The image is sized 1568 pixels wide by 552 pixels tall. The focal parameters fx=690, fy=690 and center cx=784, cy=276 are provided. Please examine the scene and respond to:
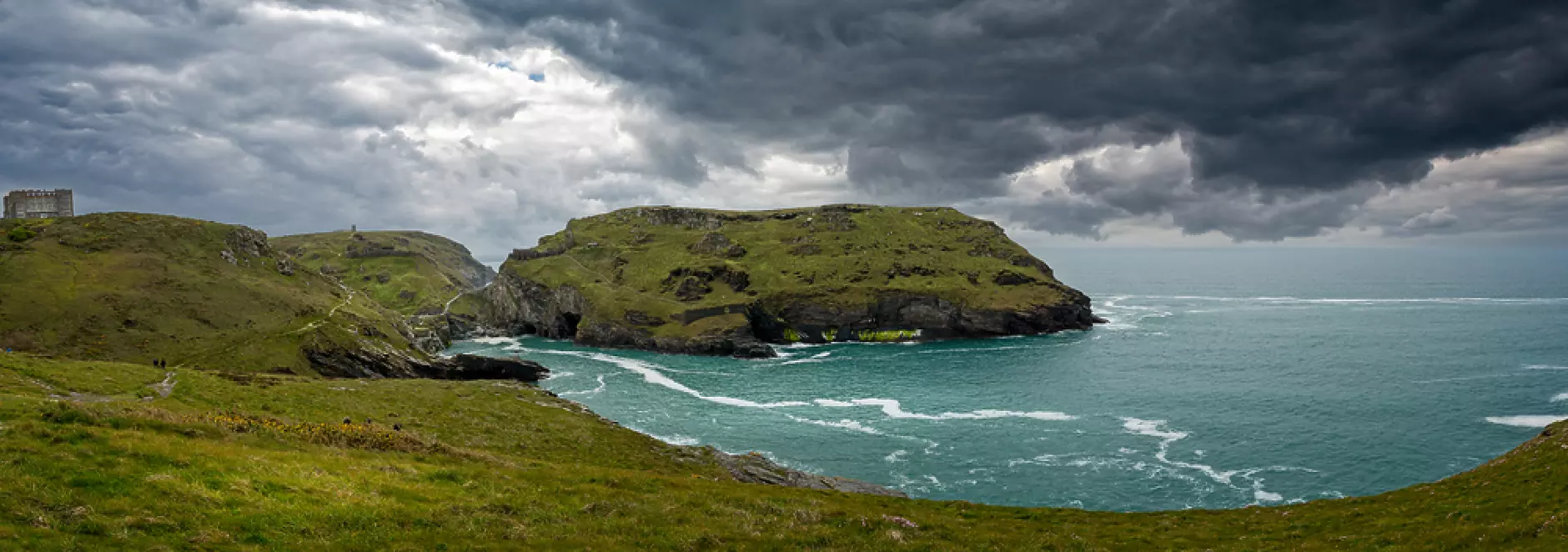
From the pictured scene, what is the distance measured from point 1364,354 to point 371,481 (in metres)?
155

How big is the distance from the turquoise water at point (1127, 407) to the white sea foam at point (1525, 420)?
1.25 ft

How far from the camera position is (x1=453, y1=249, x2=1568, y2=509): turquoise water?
206ft

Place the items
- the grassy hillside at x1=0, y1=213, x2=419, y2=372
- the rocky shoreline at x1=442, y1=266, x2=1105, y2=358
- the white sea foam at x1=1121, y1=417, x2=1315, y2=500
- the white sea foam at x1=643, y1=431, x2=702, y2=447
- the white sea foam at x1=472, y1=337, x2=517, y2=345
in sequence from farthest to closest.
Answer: the white sea foam at x1=472, y1=337, x2=517, y2=345, the rocky shoreline at x1=442, y1=266, x2=1105, y2=358, the white sea foam at x1=643, y1=431, x2=702, y2=447, the grassy hillside at x1=0, y1=213, x2=419, y2=372, the white sea foam at x1=1121, y1=417, x2=1315, y2=500

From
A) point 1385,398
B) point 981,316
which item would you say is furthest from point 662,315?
point 1385,398

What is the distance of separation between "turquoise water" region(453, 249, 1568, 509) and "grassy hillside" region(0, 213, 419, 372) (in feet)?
122

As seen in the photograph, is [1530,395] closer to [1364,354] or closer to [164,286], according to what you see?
[1364,354]

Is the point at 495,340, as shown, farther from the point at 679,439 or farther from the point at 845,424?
the point at 845,424

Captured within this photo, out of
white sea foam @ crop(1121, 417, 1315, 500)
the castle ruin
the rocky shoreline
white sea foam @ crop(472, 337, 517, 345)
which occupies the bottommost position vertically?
white sea foam @ crop(1121, 417, 1315, 500)

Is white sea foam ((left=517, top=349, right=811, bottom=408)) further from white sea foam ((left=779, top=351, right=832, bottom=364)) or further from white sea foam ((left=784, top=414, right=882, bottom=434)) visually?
white sea foam ((left=779, top=351, right=832, bottom=364))

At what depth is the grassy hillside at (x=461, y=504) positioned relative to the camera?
18.6 m

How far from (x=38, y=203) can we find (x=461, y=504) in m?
167

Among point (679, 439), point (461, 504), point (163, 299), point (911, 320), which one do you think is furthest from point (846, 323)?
point (461, 504)

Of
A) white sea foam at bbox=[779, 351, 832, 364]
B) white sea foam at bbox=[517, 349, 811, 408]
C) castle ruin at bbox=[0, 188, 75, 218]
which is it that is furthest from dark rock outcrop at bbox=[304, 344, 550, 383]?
castle ruin at bbox=[0, 188, 75, 218]

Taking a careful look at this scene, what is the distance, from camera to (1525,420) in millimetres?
76000
